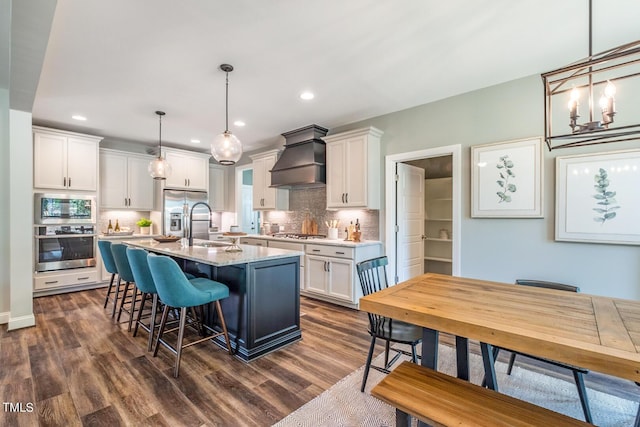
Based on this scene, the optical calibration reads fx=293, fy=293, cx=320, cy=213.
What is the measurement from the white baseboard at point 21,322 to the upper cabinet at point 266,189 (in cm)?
354

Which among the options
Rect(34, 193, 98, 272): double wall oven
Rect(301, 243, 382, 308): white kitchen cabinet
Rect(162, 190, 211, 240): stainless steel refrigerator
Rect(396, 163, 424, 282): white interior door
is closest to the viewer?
Rect(301, 243, 382, 308): white kitchen cabinet

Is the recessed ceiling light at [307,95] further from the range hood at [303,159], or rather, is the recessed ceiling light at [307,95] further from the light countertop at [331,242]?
the light countertop at [331,242]

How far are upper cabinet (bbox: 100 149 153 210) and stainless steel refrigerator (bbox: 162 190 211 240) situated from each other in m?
0.48

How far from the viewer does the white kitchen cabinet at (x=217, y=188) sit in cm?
687

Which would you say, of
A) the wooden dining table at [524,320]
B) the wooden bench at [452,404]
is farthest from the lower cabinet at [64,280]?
the wooden bench at [452,404]

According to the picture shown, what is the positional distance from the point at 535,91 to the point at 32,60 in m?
4.59

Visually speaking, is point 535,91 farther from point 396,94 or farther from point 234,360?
point 234,360

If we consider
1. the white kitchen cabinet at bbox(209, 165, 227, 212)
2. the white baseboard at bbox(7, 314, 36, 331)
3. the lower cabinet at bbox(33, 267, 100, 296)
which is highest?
the white kitchen cabinet at bbox(209, 165, 227, 212)

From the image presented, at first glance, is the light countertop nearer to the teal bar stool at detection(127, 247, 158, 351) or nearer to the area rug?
the area rug

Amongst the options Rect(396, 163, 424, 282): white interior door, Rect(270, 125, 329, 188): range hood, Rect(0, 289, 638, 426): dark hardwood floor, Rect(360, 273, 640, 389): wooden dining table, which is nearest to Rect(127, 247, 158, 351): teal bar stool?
Rect(0, 289, 638, 426): dark hardwood floor

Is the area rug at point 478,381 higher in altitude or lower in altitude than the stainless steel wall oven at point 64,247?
lower

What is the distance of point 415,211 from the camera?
4754 millimetres

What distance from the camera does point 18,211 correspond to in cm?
331

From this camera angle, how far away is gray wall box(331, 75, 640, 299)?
2701 mm
